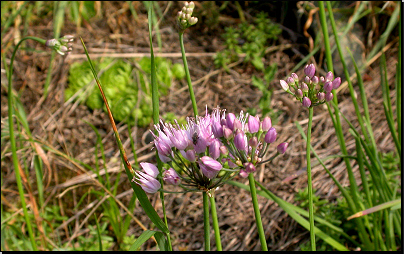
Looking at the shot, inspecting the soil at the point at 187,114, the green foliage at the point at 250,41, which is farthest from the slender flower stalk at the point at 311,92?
the green foliage at the point at 250,41

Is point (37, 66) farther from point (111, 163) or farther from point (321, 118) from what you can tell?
point (321, 118)

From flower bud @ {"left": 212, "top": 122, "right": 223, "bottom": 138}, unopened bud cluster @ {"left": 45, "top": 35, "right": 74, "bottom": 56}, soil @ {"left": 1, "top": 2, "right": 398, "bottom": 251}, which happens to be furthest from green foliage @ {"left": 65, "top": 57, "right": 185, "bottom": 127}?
flower bud @ {"left": 212, "top": 122, "right": 223, "bottom": 138}

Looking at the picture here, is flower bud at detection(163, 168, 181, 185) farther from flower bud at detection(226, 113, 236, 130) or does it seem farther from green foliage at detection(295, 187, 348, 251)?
green foliage at detection(295, 187, 348, 251)

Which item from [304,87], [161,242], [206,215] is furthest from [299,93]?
[161,242]

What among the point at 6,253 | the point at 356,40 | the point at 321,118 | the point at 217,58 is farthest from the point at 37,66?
the point at 356,40

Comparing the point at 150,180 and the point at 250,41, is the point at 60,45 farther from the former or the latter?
the point at 250,41

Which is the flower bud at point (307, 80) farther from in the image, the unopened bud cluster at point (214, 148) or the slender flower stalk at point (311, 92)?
the unopened bud cluster at point (214, 148)
